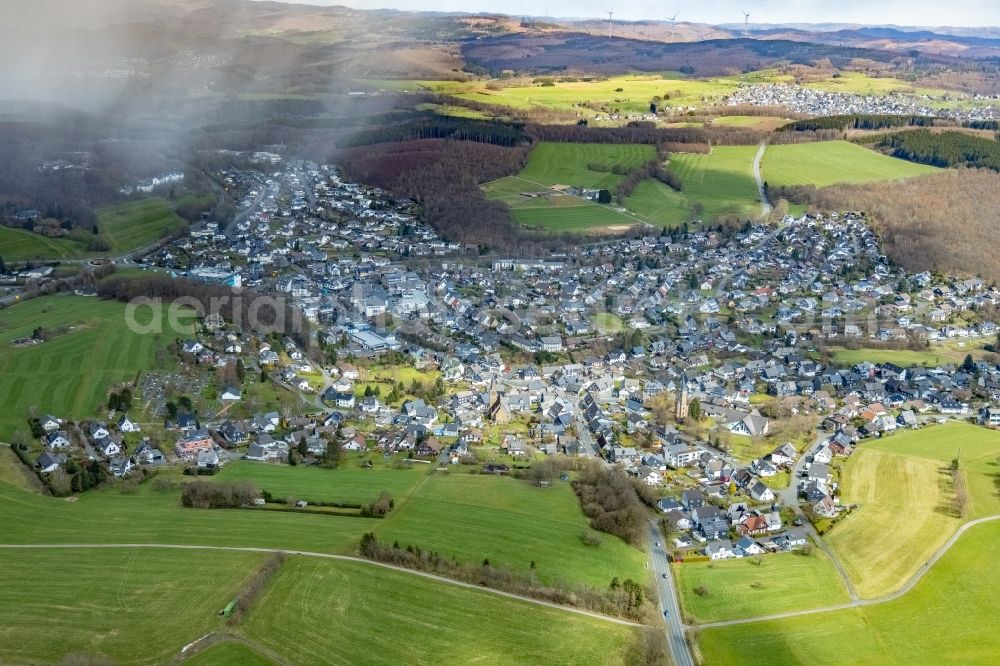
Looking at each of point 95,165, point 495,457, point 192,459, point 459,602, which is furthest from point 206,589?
point 95,165

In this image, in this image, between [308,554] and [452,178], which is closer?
[308,554]

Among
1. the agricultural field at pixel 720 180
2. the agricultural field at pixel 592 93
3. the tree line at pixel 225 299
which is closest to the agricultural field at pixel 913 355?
the agricultural field at pixel 720 180

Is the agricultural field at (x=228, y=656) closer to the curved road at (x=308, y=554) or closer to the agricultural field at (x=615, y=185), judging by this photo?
the curved road at (x=308, y=554)

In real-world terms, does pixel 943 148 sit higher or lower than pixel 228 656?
higher

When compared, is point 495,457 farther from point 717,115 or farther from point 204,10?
point 204,10

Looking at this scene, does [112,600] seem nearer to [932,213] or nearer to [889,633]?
[889,633]

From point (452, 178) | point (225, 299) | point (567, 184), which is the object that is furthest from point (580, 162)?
point (225, 299)

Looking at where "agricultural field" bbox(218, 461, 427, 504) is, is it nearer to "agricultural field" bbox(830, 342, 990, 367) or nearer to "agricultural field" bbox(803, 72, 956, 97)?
"agricultural field" bbox(830, 342, 990, 367)

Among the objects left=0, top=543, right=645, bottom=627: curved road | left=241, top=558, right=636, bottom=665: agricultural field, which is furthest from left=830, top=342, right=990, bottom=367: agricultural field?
left=241, top=558, right=636, bottom=665: agricultural field
